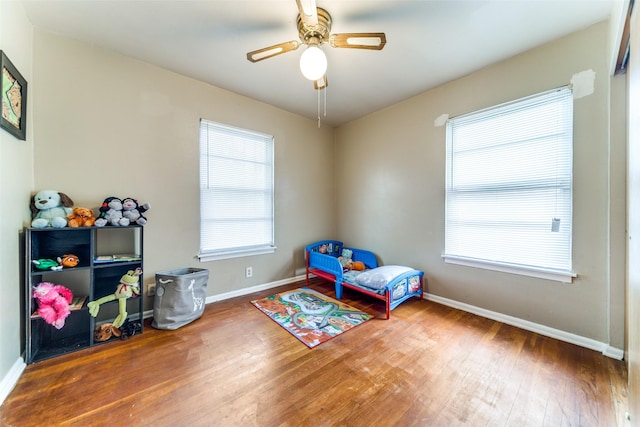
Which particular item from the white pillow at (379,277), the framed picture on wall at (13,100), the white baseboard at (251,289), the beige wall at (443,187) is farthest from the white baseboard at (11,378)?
the beige wall at (443,187)

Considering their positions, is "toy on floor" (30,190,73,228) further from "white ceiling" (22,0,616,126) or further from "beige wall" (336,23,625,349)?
"beige wall" (336,23,625,349)

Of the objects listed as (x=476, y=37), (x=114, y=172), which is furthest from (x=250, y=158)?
(x=476, y=37)

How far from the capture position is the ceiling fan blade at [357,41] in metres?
1.58

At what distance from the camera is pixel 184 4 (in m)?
1.69

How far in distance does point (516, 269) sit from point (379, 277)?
1271 millimetres

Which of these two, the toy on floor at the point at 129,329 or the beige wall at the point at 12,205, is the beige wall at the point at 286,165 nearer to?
the beige wall at the point at 12,205

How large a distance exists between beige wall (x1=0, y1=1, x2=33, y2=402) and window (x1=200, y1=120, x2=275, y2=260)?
1293 millimetres

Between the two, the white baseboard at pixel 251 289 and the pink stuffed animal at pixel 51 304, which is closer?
the pink stuffed animal at pixel 51 304

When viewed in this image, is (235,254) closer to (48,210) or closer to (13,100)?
(48,210)

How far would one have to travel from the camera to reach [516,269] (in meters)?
2.24

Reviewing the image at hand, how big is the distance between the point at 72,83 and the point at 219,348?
2592 millimetres

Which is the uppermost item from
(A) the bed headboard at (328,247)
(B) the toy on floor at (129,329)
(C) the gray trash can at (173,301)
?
(A) the bed headboard at (328,247)

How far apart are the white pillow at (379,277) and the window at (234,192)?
135cm

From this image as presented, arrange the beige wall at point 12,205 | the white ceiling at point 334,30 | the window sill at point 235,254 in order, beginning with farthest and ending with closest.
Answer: the window sill at point 235,254 < the white ceiling at point 334,30 < the beige wall at point 12,205
